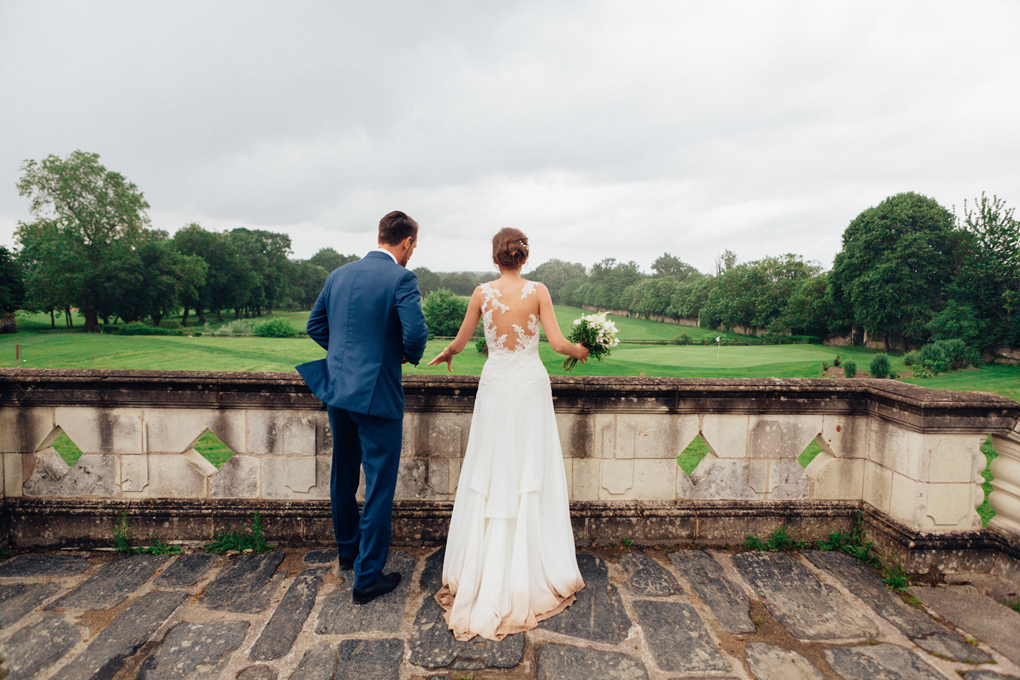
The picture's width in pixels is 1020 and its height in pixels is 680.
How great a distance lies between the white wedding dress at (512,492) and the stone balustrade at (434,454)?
0.53 meters

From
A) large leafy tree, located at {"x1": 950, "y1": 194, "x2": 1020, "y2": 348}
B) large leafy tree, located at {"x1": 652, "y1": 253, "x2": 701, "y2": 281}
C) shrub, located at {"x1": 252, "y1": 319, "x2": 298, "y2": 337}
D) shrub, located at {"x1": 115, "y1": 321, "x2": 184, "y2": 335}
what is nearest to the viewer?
large leafy tree, located at {"x1": 950, "y1": 194, "x2": 1020, "y2": 348}

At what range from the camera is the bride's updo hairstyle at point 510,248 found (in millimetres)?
2898

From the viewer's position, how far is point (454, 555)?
2895mm

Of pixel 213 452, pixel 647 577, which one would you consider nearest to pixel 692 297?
pixel 213 452

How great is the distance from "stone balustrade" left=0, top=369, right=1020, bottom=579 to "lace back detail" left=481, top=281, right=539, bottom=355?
2.05ft

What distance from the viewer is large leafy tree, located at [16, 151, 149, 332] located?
139 feet

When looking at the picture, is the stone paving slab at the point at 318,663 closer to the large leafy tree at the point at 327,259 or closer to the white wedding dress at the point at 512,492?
the white wedding dress at the point at 512,492

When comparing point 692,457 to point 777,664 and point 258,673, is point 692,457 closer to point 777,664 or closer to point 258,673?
point 777,664

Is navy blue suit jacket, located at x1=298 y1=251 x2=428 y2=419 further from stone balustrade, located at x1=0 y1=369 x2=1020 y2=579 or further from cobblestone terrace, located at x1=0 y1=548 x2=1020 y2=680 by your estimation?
cobblestone terrace, located at x1=0 y1=548 x2=1020 y2=680

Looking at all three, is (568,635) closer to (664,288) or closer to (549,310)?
(549,310)

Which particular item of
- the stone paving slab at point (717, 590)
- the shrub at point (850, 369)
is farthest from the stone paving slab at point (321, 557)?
the shrub at point (850, 369)

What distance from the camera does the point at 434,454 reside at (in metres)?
3.52

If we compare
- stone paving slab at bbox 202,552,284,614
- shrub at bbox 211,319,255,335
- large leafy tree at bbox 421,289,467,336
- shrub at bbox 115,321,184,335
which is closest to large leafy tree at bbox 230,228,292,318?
shrub at bbox 211,319,255,335

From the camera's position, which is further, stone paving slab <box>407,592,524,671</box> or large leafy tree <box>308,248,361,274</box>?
large leafy tree <box>308,248,361,274</box>
